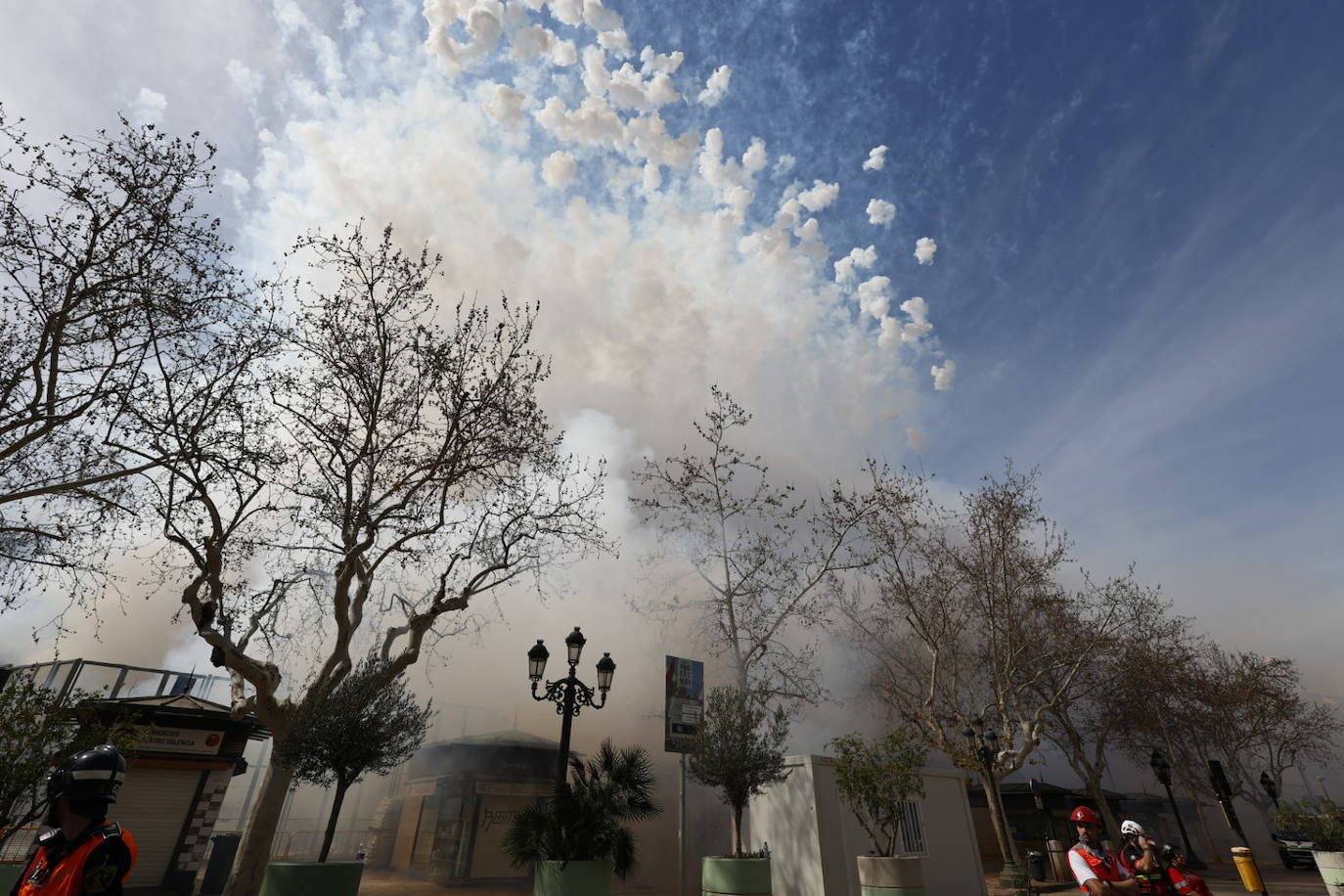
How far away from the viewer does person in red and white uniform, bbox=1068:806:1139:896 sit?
5.76 meters

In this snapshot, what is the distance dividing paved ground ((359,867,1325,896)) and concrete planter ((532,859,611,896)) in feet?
48.7

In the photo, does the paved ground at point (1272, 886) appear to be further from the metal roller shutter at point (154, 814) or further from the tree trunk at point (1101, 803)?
the metal roller shutter at point (154, 814)

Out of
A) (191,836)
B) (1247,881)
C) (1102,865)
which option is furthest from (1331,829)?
(191,836)

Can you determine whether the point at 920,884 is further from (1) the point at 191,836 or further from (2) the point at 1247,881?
(1) the point at 191,836

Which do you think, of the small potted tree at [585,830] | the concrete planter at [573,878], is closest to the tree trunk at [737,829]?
the small potted tree at [585,830]

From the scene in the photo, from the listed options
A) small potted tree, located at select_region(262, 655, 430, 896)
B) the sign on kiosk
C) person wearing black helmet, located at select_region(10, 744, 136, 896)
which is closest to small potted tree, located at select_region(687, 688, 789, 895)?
small potted tree, located at select_region(262, 655, 430, 896)

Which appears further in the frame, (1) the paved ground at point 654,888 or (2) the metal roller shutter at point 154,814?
(1) the paved ground at point 654,888

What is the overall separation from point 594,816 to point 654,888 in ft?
64.0

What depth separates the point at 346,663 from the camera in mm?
13594

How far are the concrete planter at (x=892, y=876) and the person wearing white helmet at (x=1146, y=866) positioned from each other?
249 inches

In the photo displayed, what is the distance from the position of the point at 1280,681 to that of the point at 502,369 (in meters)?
42.4

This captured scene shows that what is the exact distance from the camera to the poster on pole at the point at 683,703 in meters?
14.3

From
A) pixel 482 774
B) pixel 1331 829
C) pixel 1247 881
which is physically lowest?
pixel 1247 881

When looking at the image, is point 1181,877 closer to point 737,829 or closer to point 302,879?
point 737,829
